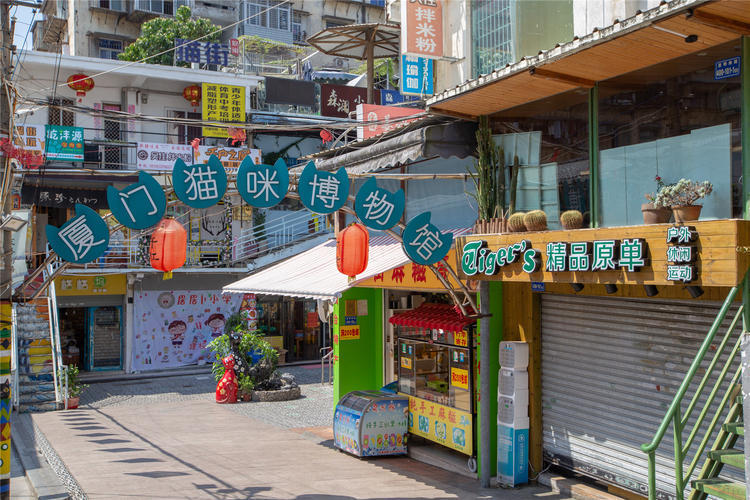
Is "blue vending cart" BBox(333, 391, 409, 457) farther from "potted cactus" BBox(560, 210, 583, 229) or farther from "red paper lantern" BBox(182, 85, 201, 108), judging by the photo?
"red paper lantern" BBox(182, 85, 201, 108)

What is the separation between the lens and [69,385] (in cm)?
1836

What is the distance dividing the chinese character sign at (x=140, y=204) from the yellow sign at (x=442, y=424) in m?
5.90

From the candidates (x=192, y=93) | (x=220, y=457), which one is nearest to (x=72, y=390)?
(x=220, y=457)

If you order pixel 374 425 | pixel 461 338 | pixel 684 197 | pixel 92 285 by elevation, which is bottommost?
pixel 374 425

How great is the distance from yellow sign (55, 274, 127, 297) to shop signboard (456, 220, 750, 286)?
55.2 feet

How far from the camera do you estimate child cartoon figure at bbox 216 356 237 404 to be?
1843cm

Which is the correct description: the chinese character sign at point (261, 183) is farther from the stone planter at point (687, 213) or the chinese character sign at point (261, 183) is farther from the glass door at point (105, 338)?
the glass door at point (105, 338)

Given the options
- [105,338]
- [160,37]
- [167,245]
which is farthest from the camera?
[160,37]

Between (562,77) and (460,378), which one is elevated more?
(562,77)

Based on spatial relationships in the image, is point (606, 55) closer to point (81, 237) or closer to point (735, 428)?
point (735, 428)

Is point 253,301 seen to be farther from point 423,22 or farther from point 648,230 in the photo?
point 648,230

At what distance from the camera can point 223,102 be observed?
2600 centimetres

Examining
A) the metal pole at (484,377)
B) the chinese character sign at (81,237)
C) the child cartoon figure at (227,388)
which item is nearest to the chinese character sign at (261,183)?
the chinese character sign at (81,237)

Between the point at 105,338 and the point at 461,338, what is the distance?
16.4 metres
